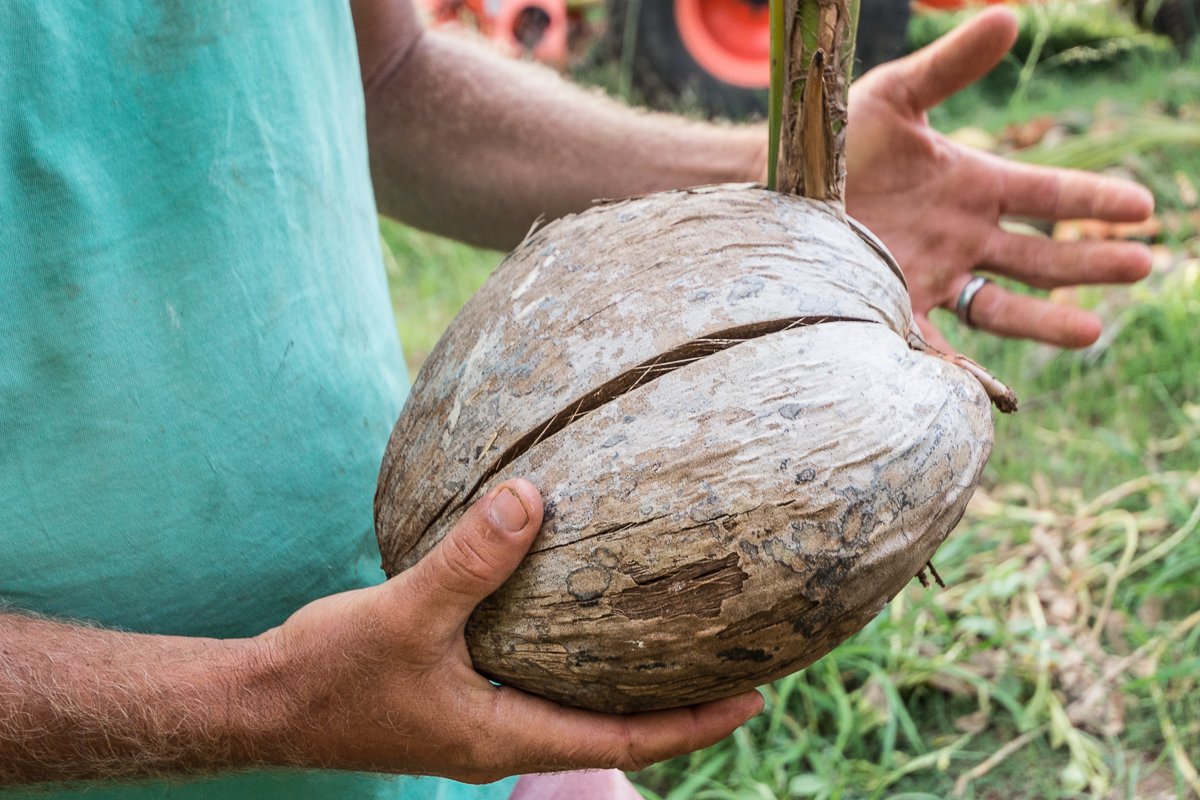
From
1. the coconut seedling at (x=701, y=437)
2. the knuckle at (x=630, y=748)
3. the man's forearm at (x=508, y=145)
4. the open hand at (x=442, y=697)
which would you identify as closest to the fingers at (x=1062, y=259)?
the man's forearm at (x=508, y=145)

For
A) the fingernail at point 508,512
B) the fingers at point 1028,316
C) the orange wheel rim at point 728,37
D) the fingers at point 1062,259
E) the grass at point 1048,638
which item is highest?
the fingernail at point 508,512

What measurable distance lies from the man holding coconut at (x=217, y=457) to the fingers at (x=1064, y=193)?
0.40 meters

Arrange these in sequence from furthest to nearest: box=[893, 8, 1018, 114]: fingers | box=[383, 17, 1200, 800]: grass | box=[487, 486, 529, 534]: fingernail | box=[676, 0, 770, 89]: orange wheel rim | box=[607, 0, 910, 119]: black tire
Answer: box=[676, 0, 770, 89]: orange wheel rim, box=[607, 0, 910, 119]: black tire, box=[383, 17, 1200, 800]: grass, box=[893, 8, 1018, 114]: fingers, box=[487, 486, 529, 534]: fingernail

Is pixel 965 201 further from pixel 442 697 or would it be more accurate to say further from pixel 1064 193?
pixel 442 697

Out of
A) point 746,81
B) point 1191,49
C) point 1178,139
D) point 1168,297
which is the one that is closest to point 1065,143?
point 1178,139

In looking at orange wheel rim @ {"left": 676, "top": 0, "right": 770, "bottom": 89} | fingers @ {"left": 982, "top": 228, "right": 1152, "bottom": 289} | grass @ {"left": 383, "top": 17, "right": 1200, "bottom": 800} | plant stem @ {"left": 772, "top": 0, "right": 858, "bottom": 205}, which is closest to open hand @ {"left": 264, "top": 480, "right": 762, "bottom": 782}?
plant stem @ {"left": 772, "top": 0, "right": 858, "bottom": 205}

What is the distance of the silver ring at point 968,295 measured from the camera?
80.4 inches

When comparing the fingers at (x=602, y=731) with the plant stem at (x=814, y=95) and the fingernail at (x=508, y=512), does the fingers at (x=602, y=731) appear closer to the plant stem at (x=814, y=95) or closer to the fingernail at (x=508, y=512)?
the fingernail at (x=508, y=512)

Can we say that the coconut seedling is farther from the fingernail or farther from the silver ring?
the silver ring

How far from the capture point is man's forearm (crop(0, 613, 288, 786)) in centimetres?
131

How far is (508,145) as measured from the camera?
2.13m

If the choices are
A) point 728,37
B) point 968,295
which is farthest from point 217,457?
point 728,37

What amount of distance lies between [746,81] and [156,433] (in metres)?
5.37

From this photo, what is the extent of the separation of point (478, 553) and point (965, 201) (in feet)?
4.17
